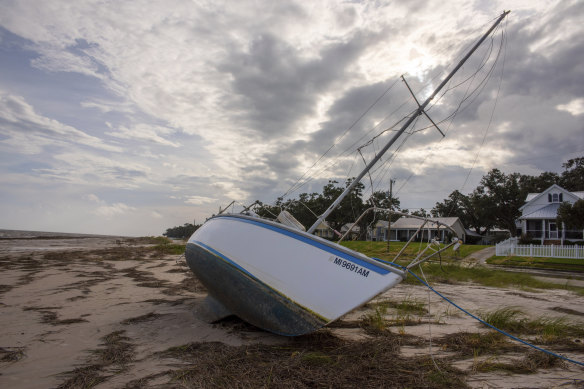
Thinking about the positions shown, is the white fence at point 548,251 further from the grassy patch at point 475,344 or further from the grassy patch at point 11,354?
the grassy patch at point 11,354

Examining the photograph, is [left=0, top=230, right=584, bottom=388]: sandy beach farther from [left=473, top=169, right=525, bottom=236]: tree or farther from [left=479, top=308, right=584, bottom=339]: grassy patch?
[left=473, top=169, right=525, bottom=236]: tree

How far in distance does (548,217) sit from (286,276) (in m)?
30.5

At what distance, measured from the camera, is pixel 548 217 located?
27.1 metres

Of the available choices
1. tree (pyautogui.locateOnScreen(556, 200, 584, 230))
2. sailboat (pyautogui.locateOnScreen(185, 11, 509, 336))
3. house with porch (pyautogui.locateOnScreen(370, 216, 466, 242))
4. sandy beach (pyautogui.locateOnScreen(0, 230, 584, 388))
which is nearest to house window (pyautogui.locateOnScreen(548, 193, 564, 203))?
house with porch (pyautogui.locateOnScreen(370, 216, 466, 242))

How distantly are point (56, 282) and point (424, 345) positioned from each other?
8306 mm

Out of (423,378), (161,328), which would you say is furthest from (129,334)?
(423,378)

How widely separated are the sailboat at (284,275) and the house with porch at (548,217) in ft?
92.0

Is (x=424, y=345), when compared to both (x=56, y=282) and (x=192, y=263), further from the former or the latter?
(x=56, y=282)

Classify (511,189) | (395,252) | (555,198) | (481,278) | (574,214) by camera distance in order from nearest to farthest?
1. (481,278)
2. (574,214)
3. (395,252)
4. (555,198)
5. (511,189)

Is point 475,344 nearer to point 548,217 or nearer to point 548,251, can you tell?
point 548,251

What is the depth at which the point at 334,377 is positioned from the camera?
3203 mm

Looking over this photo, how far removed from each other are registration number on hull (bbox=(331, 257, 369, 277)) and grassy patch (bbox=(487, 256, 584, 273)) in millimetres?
16864

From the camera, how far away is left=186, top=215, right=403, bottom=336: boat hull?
3807 millimetres

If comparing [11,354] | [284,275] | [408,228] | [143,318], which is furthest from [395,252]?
[408,228]
